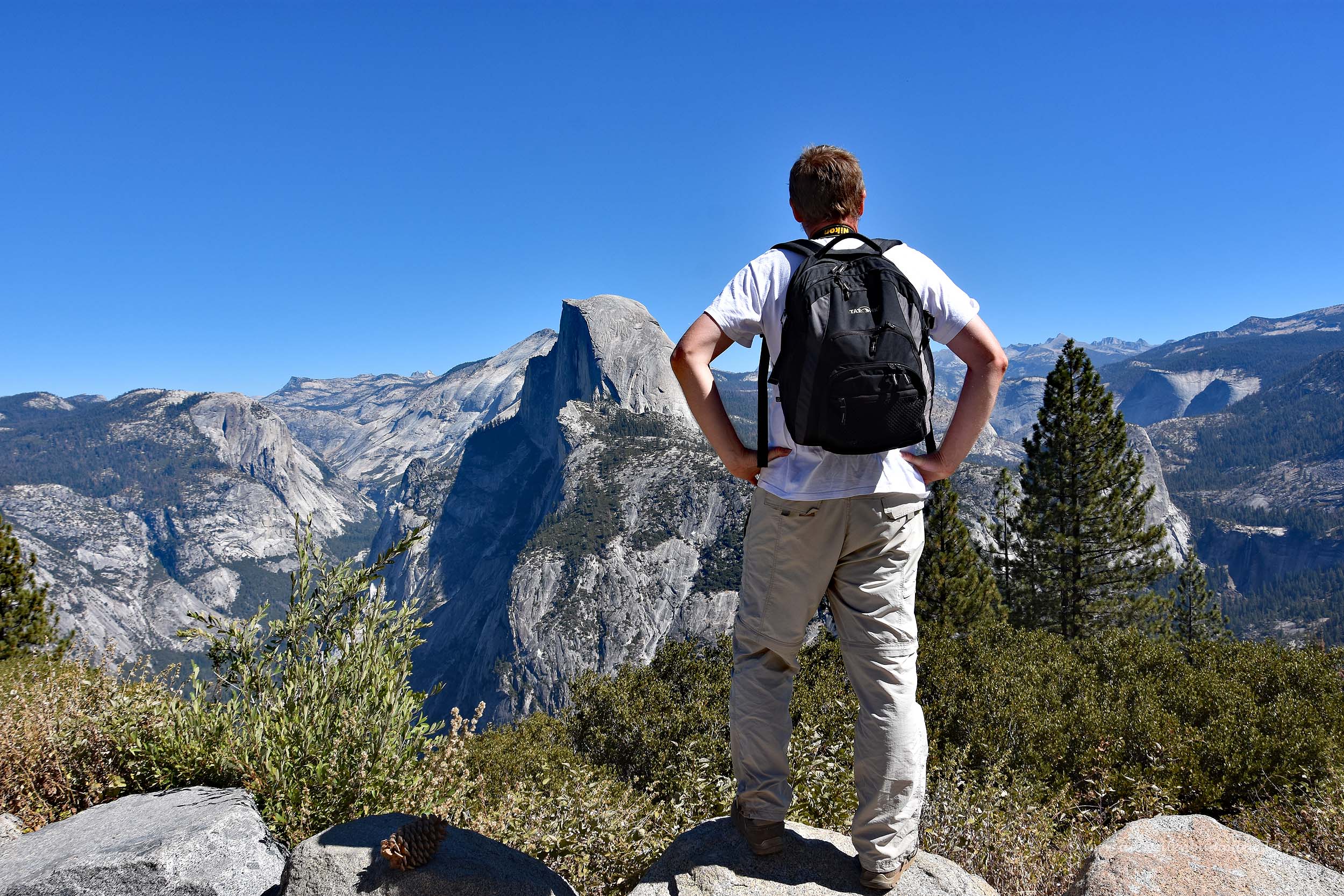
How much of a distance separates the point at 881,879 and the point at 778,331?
266 cm

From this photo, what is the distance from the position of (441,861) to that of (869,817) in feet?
7.04

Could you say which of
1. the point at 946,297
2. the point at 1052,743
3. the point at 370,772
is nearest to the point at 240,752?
the point at 370,772

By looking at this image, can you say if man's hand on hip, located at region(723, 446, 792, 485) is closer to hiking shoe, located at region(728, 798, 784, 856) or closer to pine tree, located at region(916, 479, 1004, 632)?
hiking shoe, located at region(728, 798, 784, 856)

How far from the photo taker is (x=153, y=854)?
11.3 feet

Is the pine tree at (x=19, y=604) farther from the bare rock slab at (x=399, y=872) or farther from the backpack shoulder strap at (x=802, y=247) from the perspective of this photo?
the backpack shoulder strap at (x=802, y=247)

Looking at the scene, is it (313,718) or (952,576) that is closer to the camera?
(313,718)

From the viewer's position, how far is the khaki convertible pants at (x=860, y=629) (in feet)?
10.00

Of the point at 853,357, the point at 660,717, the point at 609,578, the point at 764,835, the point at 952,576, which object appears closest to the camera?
the point at 853,357

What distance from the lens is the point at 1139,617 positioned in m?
27.6

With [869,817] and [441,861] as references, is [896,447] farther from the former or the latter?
[441,861]

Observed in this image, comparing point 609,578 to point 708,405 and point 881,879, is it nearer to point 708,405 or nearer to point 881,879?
point 881,879

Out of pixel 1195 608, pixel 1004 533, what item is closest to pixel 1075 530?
pixel 1004 533

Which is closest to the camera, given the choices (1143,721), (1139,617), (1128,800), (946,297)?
(946,297)

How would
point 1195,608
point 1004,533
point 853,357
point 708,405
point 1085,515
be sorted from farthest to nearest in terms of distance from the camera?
point 1195,608 < point 1004,533 < point 1085,515 < point 708,405 < point 853,357
